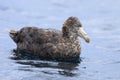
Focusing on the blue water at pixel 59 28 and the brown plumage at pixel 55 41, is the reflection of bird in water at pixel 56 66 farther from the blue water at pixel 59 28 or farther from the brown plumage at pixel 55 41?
the brown plumage at pixel 55 41

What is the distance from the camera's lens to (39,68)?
747 inches

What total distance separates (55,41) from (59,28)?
5626 mm

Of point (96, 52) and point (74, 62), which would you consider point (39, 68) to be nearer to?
point (74, 62)

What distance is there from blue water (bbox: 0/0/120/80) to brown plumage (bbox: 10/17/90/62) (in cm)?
44

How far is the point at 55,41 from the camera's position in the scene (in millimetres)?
20531

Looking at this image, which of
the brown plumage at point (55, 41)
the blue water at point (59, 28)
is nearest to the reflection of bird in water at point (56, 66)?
the blue water at point (59, 28)

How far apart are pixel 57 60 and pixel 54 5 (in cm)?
990

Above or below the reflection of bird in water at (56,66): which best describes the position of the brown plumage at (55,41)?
above

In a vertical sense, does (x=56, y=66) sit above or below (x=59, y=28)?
below

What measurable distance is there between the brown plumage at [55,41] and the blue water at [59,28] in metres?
0.44

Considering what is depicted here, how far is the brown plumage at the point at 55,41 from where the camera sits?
66.9 feet

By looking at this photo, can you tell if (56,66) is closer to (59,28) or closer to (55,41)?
(55,41)

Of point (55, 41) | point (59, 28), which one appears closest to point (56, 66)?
point (55, 41)

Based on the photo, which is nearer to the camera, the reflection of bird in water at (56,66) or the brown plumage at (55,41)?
the reflection of bird in water at (56,66)
